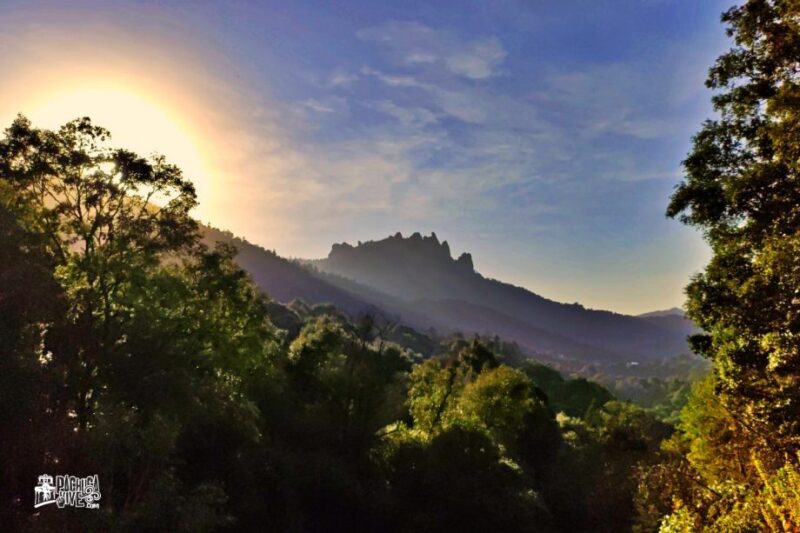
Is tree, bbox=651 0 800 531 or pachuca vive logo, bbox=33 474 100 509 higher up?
tree, bbox=651 0 800 531

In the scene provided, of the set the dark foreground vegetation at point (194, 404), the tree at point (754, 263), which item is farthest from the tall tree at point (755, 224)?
the dark foreground vegetation at point (194, 404)

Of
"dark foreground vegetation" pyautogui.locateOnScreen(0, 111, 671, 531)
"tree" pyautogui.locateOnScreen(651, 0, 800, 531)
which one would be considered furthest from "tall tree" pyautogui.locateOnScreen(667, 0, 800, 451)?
"dark foreground vegetation" pyautogui.locateOnScreen(0, 111, 671, 531)

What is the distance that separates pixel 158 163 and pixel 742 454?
98.3ft

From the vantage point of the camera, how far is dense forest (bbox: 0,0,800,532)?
13.5 m

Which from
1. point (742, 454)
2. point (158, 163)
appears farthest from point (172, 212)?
point (742, 454)

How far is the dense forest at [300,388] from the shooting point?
44.2ft

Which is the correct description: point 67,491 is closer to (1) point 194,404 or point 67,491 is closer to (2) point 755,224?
(1) point 194,404

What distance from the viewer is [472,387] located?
161 feet

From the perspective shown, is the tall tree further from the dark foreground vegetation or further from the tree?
the dark foreground vegetation

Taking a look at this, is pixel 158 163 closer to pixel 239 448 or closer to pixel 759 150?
pixel 239 448

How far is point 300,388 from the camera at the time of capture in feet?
142

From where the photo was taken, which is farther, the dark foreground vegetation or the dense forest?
the dark foreground vegetation

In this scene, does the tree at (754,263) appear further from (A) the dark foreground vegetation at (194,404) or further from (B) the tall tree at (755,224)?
(A) the dark foreground vegetation at (194,404)

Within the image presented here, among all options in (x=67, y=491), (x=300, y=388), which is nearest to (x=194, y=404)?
(x=67, y=491)
